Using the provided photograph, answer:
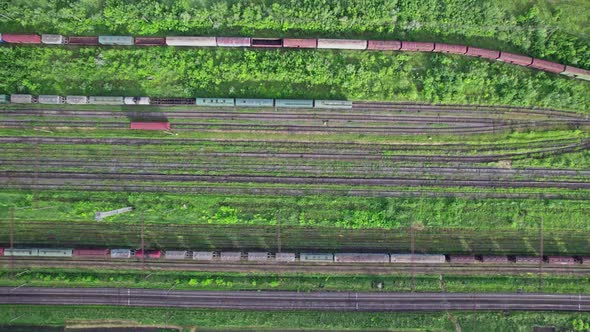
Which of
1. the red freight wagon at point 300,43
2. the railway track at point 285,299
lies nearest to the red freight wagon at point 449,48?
the red freight wagon at point 300,43

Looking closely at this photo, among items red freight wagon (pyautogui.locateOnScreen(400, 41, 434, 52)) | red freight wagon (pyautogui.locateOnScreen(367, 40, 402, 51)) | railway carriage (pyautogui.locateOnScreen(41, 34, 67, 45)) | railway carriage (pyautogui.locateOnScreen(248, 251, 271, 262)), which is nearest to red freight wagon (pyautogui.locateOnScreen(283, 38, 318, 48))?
red freight wagon (pyautogui.locateOnScreen(367, 40, 402, 51))

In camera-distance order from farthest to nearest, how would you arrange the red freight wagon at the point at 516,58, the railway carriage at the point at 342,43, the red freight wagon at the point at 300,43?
1. the red freight wagon at the point at 516,58
2. the railway carriage at the point at 342,43
3. the red freight wagon at the point at 300,43

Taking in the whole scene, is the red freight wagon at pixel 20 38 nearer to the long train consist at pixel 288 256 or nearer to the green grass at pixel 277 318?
the long train consist at pixel 288 256

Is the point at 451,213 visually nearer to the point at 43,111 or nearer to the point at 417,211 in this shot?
the point at 417,211

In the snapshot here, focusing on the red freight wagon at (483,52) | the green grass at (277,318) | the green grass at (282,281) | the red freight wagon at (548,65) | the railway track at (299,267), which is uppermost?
the red freight wagon at (483,52)

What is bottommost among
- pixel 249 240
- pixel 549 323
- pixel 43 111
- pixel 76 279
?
pixel 549 323

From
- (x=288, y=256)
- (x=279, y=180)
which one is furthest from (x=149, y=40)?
(x=288, y=256)

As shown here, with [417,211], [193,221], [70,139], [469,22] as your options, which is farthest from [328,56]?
[70,139]
